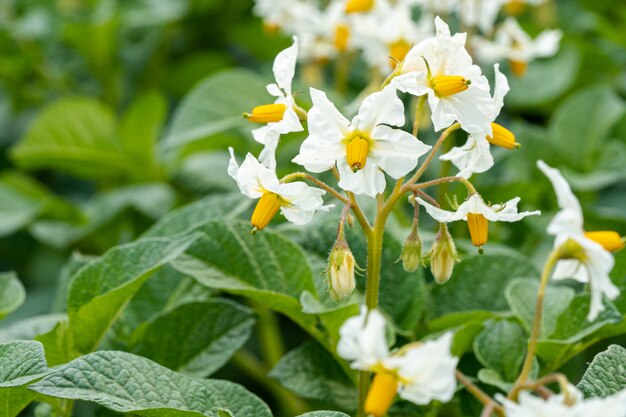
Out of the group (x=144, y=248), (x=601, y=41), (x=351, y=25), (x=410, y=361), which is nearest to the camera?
(x=410, y=361)

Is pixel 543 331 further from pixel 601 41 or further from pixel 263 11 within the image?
pixel 601 41

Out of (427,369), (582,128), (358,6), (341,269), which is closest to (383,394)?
(427,369)

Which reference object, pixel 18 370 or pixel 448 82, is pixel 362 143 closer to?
pixel 448 82

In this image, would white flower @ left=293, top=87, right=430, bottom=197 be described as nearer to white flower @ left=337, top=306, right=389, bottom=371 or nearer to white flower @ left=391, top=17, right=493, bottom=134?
white flower @ left=391, top=17, right=493, bottom=134

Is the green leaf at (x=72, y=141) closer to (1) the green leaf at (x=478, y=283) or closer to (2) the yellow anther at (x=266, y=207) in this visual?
(1) the green leaf at (x=478, y=283)

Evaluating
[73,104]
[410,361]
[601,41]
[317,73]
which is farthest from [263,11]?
[410,361]

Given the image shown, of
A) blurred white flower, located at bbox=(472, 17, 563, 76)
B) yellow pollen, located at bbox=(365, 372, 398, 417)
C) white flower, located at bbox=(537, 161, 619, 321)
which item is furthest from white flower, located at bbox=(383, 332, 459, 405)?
blurred white flower, located at bbox=(472, 17, 563, 76)
